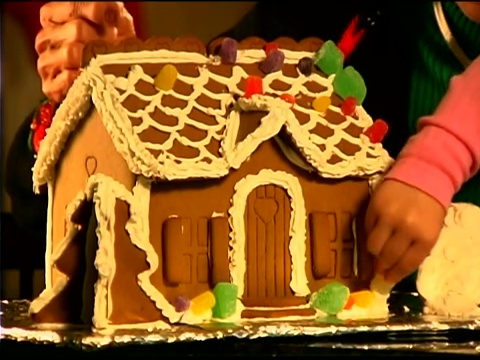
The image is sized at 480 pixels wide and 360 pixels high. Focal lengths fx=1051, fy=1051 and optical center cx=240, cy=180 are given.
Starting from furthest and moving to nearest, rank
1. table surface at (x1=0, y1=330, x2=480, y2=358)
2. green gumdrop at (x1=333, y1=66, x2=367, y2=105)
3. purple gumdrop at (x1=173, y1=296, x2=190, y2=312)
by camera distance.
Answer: green gumdrop at (x1=333, y1=66, x2=367, y2=105) < purple gumdrop at (x1=173, y1=296, x2=190, y2=312) < table surface at (x1=0, y1=330, x2=480, y2=358)

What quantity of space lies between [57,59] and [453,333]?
43 cm

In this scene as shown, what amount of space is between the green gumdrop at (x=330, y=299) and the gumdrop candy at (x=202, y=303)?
84mm

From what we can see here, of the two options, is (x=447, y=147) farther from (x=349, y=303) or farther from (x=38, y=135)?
(x=38, y=135)

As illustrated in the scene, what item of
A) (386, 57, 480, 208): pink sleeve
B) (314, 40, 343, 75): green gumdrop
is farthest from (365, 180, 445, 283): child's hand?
(314, 40, 343, 75): green gumdrop

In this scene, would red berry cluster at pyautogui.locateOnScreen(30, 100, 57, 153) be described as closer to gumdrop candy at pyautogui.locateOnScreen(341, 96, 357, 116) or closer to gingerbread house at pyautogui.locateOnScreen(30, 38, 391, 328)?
gingerbread house at pyautogui.locateOnScreen(30, 38, 391, 328)

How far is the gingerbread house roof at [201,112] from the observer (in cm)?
75

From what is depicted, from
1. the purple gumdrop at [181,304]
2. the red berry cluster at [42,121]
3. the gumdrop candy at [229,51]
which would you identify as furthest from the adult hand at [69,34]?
the purple gumdrop at [181,304]

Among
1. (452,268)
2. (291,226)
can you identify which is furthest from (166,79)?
(452,268)

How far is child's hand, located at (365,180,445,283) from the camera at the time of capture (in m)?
0.78

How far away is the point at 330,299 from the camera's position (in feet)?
2.59

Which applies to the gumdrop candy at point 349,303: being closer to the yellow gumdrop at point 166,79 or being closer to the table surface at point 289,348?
the table surface at point 289,348

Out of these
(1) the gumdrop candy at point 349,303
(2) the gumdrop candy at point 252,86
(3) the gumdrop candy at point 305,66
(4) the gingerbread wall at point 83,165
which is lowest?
(1) the gumdrop candy at point 349,303

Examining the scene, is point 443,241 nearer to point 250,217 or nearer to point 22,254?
point 250,217

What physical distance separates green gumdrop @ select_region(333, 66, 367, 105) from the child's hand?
0.09 metres
